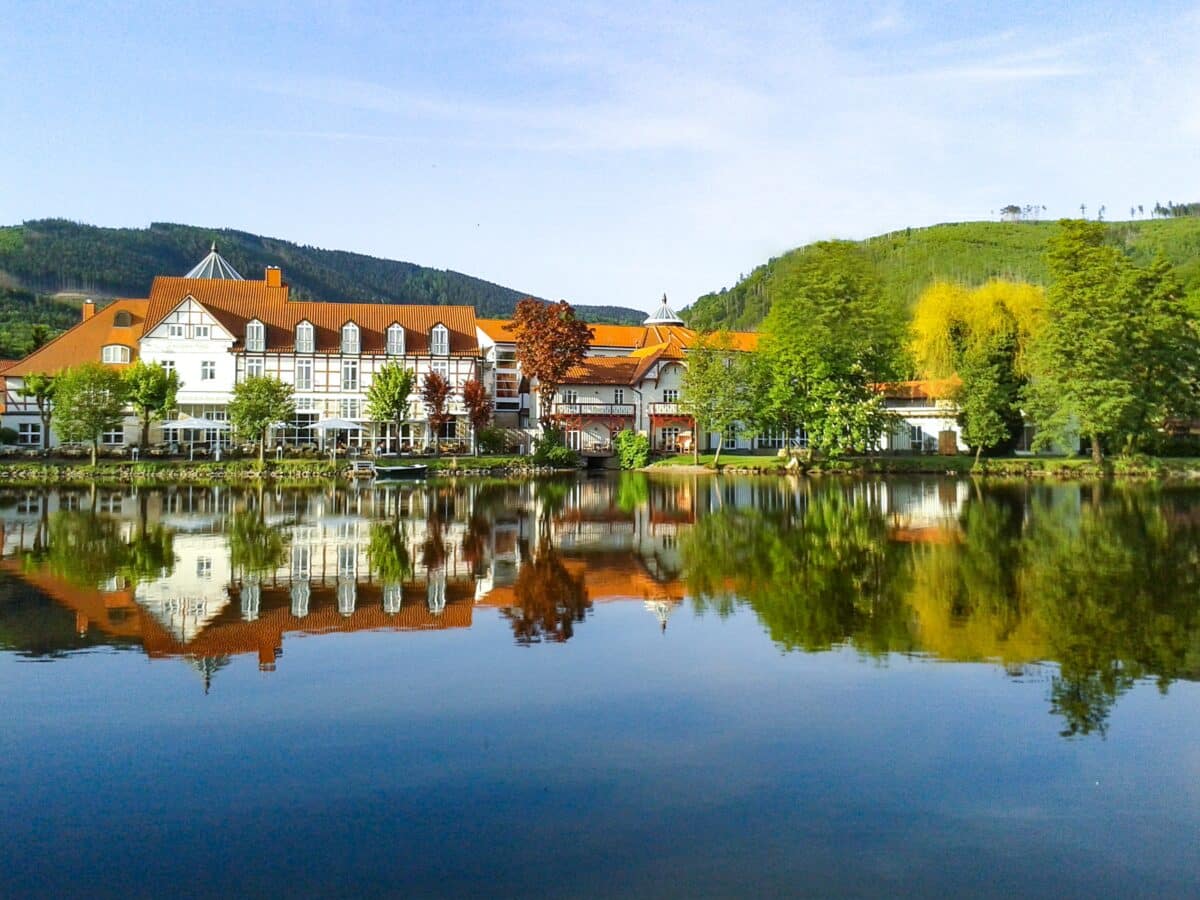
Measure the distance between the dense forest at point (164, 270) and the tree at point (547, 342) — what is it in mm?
51114

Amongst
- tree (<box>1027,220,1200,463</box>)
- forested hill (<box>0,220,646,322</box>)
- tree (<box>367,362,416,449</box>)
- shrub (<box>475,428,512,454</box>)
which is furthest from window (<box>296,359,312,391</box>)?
forested hill (<box>0,220,646,322</box>)

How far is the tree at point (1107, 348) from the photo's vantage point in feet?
139

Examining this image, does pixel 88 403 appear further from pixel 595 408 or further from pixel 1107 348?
pixel 1107 348

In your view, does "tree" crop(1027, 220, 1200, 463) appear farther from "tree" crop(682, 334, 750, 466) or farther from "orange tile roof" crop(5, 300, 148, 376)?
"orange tile roof" crop(5, 300, 148, 376)

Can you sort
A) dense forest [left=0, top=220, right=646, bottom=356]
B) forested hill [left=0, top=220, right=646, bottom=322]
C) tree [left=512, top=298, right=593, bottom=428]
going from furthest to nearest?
forested hill [left=0, top=220, right=646, bottom=322]
dense forest [left=0, top=220, right=646, bottom=356]
tree [left=512, top=298, right=593, bottom=428]

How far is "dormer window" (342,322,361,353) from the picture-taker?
5238 centimetres

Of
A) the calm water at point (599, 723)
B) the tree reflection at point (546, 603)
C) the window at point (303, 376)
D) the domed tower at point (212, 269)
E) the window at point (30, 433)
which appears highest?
the domed tower at point (212, 269)

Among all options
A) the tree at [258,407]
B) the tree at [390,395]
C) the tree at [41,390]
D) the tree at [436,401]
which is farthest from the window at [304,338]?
the tree at [41,390]

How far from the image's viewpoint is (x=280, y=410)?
4400 centimetres

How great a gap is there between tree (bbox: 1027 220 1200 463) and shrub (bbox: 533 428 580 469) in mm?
21736

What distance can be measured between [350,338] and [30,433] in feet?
52.9

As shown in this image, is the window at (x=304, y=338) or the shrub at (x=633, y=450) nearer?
the shrub at (x=633, y=450)

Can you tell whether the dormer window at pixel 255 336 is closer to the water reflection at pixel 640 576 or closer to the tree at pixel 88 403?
the tree at pixel 88 403

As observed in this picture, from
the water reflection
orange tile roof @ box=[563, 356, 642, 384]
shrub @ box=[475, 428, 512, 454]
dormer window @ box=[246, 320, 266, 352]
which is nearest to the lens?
the water reflection
